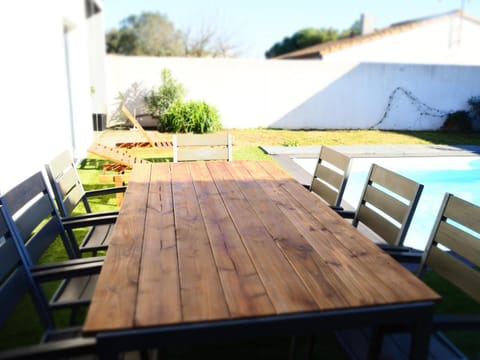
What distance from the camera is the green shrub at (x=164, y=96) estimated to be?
10.3 meters

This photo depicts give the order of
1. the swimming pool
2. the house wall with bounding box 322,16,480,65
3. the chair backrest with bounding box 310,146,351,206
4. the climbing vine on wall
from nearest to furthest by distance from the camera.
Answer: the chair backrest with bounding box 310,146,351,206 < the swimming pool < the climbing vine on wall < the house wall with bounding box 322,16,480,65

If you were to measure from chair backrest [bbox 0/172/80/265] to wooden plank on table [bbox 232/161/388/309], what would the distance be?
3.49ft

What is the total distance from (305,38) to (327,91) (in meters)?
19.6

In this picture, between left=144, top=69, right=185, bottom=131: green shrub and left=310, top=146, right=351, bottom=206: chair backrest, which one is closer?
left=310, top=146, right=351, bottom=206: chair backrest

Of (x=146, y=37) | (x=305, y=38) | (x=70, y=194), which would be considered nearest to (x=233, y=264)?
(x=70, y=194)

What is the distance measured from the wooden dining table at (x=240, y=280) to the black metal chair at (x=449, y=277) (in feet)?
0.49

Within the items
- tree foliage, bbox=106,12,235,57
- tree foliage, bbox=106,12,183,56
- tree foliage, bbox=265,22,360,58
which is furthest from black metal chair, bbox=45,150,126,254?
tree foliage, bbox=265,22,360,58

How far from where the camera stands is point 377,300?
1178 millimetres

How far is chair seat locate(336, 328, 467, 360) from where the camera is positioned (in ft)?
4.58

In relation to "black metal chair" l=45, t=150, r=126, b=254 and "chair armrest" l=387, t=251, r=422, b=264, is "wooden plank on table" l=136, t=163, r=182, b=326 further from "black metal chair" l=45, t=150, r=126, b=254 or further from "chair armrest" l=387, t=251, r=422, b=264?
"chair armrest" l=387, t=251, r=422, b=264

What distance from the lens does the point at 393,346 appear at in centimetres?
145

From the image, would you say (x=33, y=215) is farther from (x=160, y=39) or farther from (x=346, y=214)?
(x=160, y=39)

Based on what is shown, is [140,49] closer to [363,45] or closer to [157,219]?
[363,45]

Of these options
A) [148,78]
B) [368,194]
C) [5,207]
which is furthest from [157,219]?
[148,78]
